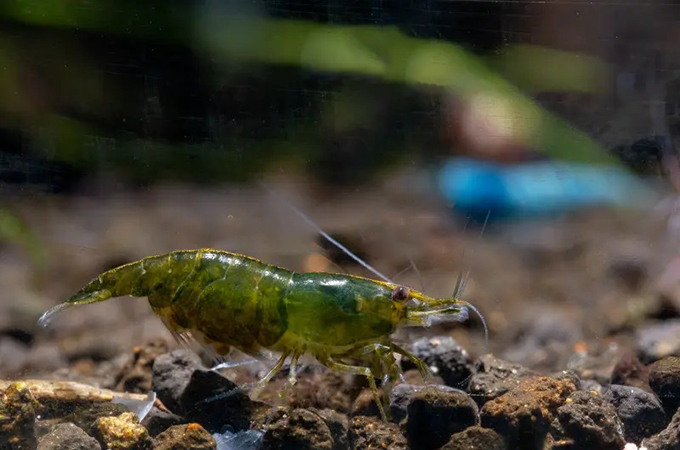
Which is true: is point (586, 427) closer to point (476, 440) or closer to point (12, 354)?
point (476, 440)

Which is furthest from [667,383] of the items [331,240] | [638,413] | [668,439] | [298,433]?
[331,240]

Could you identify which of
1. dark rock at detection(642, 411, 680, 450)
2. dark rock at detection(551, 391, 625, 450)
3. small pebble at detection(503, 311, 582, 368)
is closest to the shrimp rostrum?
dark rock at detection(551, 391, 625, 450)

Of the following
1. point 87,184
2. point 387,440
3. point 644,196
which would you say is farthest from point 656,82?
point 87,184

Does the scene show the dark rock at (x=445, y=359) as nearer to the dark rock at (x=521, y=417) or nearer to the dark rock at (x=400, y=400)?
the dark rock at (x=400, y=400)

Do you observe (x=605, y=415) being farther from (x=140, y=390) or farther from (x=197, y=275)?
(x=140, y=390)

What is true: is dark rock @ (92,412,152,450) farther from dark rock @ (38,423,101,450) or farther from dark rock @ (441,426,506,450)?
dark rock @ (441,426,506,450)

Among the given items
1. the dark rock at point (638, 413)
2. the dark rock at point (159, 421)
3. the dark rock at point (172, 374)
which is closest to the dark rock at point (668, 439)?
the dark rock at point (638, 413)
